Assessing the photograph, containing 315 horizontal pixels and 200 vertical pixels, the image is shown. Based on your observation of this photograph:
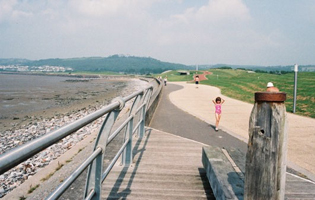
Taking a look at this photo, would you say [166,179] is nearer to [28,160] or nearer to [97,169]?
[97,169]

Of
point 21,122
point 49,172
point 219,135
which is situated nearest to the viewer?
point 49,172

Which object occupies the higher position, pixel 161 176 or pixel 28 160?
pixel 161 176

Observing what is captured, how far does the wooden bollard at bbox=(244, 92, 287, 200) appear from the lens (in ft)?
6.22

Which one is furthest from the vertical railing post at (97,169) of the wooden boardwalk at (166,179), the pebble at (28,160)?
the pebble at (28,160)

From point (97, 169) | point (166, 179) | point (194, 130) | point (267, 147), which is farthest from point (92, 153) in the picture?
point (194, 130)

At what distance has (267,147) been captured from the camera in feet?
6.36

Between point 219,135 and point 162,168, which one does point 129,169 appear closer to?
point 162,168

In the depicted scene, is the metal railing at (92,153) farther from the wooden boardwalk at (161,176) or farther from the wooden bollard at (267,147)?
the wooden bollard at (267,147)

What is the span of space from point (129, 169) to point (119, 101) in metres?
1.67

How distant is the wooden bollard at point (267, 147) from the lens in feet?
6.22

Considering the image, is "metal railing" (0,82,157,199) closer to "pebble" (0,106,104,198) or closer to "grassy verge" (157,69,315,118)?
"pebble" (0,106,104,198)

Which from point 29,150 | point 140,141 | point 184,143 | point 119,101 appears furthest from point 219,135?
point 29,150

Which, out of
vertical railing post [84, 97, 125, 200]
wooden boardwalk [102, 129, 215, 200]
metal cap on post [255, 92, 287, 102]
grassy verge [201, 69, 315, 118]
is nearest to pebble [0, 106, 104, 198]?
wooden boardwalk [102, 129, 215, 200]

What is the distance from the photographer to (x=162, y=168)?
13.3 feet
